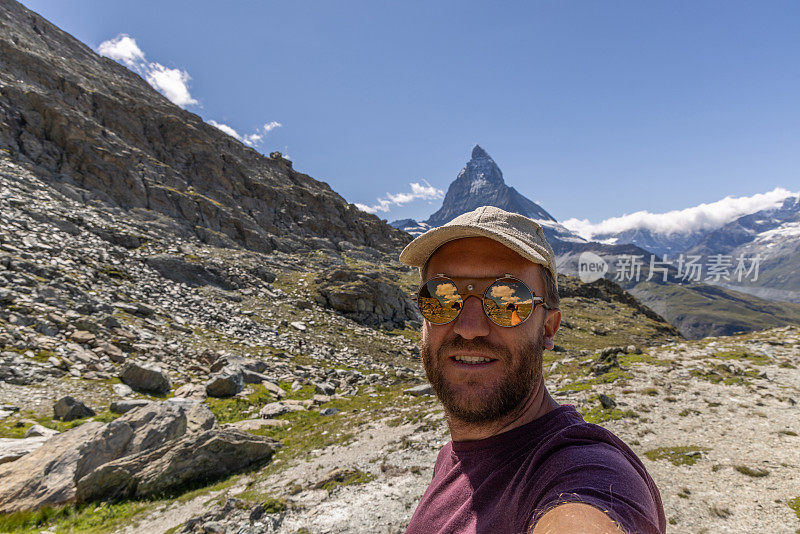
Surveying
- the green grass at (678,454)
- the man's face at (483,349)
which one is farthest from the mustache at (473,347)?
the green grass at (678,454)

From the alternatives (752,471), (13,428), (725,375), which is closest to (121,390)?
(13,428)

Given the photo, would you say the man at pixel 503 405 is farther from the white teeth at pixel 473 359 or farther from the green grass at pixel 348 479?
the green grass at pixel 348 479

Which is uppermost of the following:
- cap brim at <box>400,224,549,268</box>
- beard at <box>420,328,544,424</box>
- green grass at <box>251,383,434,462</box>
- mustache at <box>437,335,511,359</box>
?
cap brim at <box>400,224,549,268</box>

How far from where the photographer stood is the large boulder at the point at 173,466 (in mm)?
11234

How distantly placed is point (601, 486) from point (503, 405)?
36.3 inches

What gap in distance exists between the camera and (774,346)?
94.5ft

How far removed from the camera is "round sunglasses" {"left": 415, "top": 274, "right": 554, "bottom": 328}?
322cm

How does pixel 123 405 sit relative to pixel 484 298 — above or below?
below

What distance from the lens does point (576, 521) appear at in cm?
200

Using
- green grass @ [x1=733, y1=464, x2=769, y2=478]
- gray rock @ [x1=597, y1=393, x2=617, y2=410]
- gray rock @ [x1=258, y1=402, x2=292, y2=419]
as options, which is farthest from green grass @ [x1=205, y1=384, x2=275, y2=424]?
green grass @ [x1=733, y1=464, x2=769, y2=478]

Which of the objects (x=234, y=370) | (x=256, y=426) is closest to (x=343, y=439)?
(x=256, y=426)

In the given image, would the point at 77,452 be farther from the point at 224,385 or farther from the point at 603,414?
the point at 603,414

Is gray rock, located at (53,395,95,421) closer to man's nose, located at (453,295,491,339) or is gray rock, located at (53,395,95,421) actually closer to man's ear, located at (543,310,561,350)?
man's nose, located at (453,295,491,339)

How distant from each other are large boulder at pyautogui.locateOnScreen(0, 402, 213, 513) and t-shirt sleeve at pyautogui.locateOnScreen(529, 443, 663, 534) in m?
15.6
